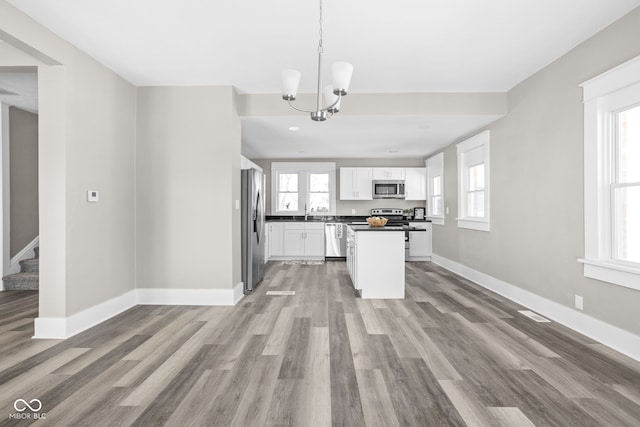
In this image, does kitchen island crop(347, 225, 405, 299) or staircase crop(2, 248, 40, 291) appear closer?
kitchen island crop(347, 225, 405, 299)

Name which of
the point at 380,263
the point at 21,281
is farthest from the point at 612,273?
the point at 21,281

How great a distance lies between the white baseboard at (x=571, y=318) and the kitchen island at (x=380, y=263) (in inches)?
50.5

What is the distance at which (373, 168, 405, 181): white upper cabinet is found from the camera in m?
7.98

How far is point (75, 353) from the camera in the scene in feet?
8.60

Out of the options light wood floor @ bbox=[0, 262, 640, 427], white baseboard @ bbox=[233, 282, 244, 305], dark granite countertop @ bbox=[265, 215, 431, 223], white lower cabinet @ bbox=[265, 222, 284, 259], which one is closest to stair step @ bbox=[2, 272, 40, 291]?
light wood floor @ bbox=[0, 262, 640, 427]

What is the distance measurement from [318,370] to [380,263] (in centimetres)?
225

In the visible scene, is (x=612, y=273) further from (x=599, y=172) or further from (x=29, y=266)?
(x=29, y=266)

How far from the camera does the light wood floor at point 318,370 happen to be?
1815 millimetres

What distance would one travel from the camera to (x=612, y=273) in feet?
8.93

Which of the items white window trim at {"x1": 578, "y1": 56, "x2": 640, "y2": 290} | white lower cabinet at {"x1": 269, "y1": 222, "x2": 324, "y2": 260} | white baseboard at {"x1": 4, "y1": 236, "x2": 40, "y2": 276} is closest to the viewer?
white window trim at {"x1": 578, "y1": 56, "x2": 640, "y2": 290}

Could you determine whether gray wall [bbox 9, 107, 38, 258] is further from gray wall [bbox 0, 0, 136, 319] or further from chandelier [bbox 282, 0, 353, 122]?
chandelier [bbox 282, 0, 353, 122]

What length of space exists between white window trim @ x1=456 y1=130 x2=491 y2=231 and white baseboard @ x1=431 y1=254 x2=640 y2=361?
0.72m

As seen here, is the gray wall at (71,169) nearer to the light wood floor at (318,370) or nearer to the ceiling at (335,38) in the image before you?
the ceiling at (335,38)

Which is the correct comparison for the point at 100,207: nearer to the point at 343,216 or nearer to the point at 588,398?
the point at 588,398
